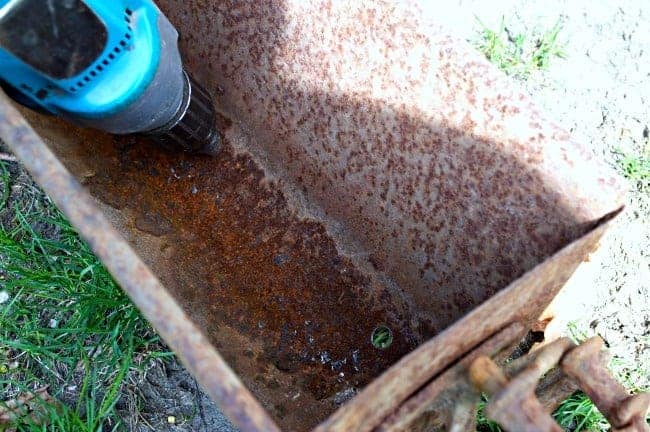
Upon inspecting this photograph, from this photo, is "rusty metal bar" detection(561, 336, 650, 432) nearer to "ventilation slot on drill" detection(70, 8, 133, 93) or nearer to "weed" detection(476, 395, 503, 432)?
"weed" detection(476, 395, 503, 432)

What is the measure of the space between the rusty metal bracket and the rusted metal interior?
0.07m

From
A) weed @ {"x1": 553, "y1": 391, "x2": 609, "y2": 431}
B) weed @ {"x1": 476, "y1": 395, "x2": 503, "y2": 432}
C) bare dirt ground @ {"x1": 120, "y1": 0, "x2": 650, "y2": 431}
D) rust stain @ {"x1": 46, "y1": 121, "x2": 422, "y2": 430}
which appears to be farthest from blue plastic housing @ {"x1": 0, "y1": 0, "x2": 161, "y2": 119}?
weed @ {"x1": 553, "y1": 391, "x2": 609, "y2": 431}

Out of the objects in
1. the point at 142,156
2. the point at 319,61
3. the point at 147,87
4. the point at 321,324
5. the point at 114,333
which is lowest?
Result: the point at 114,333

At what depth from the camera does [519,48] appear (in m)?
1.93

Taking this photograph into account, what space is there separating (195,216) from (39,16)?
0.66 meters

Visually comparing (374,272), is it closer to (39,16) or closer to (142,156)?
(142,156)

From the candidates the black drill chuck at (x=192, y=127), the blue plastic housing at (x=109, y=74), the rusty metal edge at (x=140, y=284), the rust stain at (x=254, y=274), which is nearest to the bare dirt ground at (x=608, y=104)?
the rust stain at (x=254, y=274)

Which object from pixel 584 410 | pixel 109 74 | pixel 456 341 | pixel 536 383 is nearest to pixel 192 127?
pixel 109 74

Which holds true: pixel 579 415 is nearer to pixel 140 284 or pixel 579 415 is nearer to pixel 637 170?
pixel 637 170

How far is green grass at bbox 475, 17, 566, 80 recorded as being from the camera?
190 centimetres

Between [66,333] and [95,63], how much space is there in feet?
2.74

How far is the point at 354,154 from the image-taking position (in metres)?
1.49

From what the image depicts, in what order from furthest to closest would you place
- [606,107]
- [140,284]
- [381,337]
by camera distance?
[606,107] → [381,337] → [140,284]

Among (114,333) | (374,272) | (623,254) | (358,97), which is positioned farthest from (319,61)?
(623,254)
